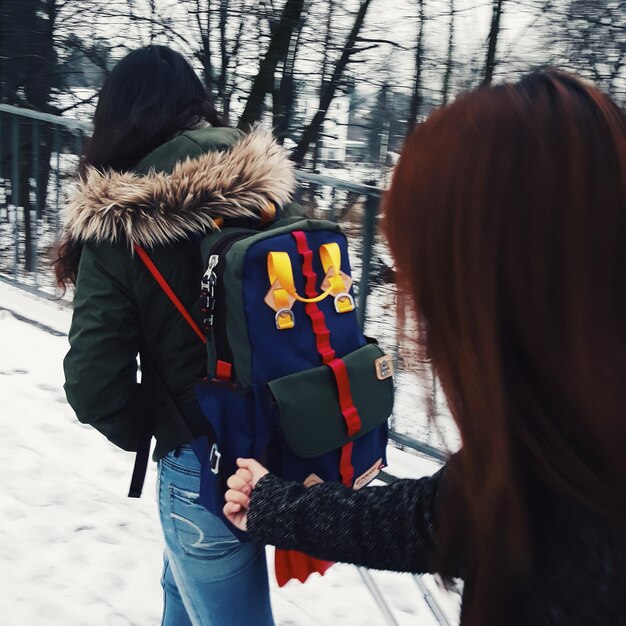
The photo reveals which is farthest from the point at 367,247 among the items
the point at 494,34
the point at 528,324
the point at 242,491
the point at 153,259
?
the point at 494,34

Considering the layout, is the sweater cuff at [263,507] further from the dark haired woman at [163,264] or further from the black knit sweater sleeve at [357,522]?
the dark haired woman at [163,264]

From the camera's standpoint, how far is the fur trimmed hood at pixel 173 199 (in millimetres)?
1627

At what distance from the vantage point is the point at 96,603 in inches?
108

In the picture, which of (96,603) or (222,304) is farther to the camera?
(96,603)

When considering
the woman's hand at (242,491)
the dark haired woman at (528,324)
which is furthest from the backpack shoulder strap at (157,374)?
the dark haired woman at (528,324)

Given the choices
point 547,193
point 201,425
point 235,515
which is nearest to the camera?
point 547,193

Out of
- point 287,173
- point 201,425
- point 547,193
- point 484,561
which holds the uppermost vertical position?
point 547,193

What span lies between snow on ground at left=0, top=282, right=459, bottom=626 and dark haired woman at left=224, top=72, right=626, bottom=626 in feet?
5.45

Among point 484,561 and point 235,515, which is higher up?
point 484,561

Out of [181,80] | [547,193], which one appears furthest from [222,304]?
[547,193]

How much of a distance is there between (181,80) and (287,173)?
0.34 m

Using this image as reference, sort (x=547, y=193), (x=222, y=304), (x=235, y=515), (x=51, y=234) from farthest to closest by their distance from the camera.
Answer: (x=51, y=234), (x=222, y=304), (x=235, y=515), (x=547, y=193)

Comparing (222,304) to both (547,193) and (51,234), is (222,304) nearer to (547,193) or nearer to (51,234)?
(547,193)

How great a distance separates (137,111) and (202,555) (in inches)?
41.3
